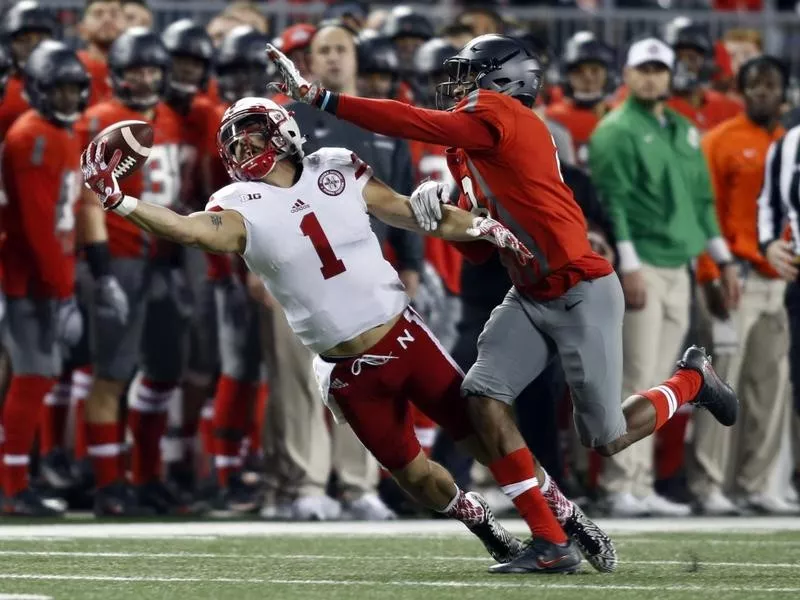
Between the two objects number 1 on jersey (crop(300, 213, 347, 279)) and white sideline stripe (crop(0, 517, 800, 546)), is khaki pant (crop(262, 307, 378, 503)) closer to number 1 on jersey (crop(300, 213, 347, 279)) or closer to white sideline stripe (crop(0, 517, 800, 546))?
white sideline stripe (crop(0, 517, 800, 546))

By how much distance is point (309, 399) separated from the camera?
391 inches

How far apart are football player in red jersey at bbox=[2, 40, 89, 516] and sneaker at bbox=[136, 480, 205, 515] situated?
651 mm

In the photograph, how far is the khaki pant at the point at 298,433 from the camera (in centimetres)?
987

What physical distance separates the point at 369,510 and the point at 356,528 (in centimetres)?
60

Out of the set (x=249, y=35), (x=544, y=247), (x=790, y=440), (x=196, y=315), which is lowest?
(x=790, y=440)

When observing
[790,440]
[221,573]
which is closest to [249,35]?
[790,440]

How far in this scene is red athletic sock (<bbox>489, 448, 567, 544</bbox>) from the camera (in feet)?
22.4

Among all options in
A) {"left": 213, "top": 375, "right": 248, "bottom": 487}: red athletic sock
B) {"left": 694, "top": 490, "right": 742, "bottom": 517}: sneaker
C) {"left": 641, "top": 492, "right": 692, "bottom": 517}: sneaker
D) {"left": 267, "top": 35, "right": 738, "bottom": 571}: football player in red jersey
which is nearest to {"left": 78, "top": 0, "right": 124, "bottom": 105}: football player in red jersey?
{"left": 213, "top": 375, "right": 248, "bottom": 487}: red athletic sock

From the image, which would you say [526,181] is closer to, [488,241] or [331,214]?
[488,241]

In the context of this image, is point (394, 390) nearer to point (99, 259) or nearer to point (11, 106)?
point (99, 259)

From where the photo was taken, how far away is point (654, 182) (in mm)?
10195

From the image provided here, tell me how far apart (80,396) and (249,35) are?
216 centimetres

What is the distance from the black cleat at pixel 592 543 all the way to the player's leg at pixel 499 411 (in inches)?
4.2


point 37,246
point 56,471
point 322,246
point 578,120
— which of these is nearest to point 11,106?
point 37,246
